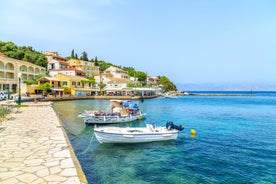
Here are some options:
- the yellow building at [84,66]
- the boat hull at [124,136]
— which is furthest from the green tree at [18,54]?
the boat hull at [124,136]

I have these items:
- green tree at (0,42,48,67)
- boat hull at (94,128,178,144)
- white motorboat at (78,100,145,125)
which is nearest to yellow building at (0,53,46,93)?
green tree at (0,42,48,67)

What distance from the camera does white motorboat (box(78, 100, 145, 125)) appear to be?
20.0 m

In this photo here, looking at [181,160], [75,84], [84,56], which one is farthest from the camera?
[84,56]

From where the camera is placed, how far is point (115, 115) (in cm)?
2109

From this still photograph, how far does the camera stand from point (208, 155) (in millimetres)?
11852

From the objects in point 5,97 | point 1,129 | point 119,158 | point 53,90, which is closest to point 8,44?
point 53,90

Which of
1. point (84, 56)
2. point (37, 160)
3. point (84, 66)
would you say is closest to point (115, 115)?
point (37, 160)

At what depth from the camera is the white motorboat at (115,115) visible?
65.8ft

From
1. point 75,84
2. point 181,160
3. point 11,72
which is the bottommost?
point 181,160

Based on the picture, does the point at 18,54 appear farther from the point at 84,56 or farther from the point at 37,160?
the point at 37,160

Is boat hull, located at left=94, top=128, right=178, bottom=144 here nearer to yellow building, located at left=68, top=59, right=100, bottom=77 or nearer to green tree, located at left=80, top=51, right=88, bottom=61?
yellow building, located at left=68, top=59, right=100, bottom=77

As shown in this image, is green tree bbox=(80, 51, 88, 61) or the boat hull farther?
green tree bbox=(80, 51, 88, 61)

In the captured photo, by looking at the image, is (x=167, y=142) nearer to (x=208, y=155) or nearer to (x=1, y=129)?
(x=208, y=155)

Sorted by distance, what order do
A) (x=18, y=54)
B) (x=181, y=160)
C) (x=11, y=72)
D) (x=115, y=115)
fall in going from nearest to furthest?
(x=181, y=160), (x=115, y=115), (x=11, y=72), (x=18, y=54)
